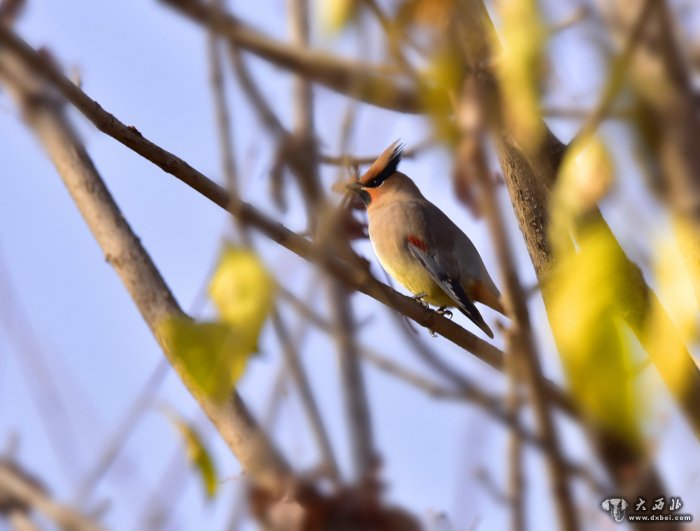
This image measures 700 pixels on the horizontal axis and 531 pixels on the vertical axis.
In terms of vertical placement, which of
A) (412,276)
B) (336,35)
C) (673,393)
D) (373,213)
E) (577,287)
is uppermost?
(373,213)

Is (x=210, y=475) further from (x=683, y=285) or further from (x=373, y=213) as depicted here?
(x=373, y=213)

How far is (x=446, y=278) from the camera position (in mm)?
4570

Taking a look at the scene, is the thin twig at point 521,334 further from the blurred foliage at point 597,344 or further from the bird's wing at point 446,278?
the bird's wing at point 446,278

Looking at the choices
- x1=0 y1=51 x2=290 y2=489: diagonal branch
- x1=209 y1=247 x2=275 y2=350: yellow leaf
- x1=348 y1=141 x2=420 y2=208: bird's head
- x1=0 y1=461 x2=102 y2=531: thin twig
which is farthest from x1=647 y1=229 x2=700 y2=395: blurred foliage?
x1=348 y1=141 x2=420 y2=208: bird's head

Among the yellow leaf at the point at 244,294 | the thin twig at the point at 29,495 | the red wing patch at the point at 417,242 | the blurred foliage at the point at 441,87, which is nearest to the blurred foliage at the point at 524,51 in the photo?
the blurred foliage at the point at 441,87

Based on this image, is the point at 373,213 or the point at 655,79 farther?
the point at 373,213

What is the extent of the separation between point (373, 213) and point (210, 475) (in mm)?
3695

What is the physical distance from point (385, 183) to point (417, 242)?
757 mm

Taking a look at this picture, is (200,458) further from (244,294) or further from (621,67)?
(621,67)

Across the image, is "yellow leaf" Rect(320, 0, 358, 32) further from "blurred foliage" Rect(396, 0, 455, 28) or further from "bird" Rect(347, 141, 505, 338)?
"bird" Rect(347, 141, 505, 338)

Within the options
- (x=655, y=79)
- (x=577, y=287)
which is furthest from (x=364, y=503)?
(x=655, y=79)

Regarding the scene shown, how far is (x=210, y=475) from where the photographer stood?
164 cm

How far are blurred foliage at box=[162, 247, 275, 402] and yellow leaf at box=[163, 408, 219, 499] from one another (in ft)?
1.11

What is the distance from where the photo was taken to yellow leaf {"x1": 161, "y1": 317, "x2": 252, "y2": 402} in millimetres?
1264
